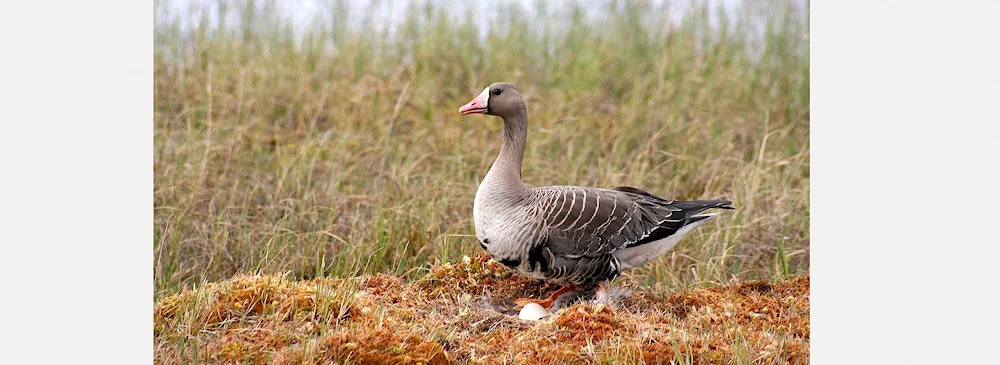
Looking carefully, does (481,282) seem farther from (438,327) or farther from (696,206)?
(696,206)

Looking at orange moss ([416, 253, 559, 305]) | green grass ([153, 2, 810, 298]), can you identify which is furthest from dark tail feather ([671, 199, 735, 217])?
orange moss ([416, 253, 559, 305])

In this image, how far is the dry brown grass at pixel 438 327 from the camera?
12.7 feet

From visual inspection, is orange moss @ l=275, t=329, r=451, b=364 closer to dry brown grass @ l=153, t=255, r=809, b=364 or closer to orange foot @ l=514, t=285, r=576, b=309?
dry brown grass @ l=153, t=255, r=809, b=364

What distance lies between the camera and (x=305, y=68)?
23.0 ft

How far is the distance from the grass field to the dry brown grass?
343 mm

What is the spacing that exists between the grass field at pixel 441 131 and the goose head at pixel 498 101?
763 millimetres

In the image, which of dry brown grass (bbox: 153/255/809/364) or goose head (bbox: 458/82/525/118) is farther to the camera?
goose head (bbox: 458/82/525/118)

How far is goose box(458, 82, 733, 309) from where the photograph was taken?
4270 mm

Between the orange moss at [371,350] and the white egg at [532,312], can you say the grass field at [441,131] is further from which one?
the orange moss at [371,350]

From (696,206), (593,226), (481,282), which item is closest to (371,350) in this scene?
(481,282)

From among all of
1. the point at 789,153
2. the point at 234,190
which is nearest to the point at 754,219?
the point at 789,153

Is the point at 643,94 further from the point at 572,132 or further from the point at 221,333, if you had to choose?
the point at 221,333

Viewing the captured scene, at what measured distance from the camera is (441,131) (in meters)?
6.59

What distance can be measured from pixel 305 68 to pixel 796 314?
385 cm
